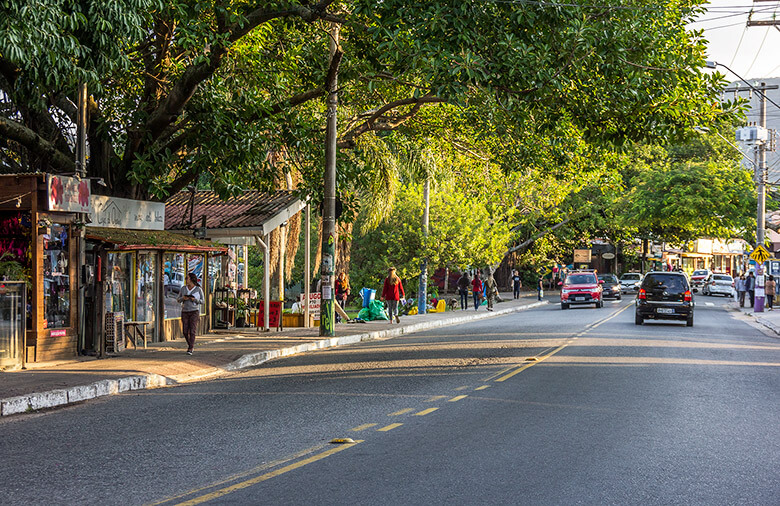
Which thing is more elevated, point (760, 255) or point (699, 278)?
point (760, 255)

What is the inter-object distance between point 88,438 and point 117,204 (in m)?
10.5

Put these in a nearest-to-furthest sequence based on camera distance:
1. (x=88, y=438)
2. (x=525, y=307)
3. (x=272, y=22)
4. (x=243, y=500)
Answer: (x=243, y=500) → (x=88, y=438) → (x=272, y=22) → (x=525, y=307)

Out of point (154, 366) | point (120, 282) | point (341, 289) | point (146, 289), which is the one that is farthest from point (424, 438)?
point (341, 289)

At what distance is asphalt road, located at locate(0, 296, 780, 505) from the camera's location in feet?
22.2

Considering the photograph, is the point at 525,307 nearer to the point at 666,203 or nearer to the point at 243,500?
the point at 666,203

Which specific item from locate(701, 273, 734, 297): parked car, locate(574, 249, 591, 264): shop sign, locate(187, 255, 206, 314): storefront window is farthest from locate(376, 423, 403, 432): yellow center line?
locate(701, 273, 734, 297): parked car

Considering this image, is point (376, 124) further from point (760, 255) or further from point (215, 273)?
point (760, 255)

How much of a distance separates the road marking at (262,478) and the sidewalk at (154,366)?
5188 millimetres

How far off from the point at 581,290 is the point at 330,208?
21.7 m

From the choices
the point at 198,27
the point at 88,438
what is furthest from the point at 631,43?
the point at 88,438

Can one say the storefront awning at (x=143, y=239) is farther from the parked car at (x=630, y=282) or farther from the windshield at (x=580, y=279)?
the parked car at (x=630, y=282)

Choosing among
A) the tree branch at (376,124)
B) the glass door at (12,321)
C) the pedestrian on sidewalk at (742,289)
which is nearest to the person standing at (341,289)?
the tree branch at (376,124)

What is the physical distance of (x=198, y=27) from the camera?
53.1 ft

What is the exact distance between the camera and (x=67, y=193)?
16078 mm
